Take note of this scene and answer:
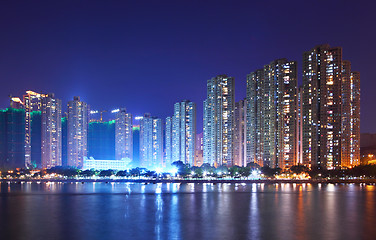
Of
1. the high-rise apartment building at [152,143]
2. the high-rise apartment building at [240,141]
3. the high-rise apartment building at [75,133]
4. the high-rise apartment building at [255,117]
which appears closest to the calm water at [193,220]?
the high-rise apartment building at [255,117]

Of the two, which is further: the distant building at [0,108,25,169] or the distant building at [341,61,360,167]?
the distant building at [0,108,25,169]

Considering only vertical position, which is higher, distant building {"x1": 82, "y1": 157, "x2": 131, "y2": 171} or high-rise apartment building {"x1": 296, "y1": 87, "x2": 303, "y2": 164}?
high-rise apartment building {"x1": 296, "y1": 87, "x2": 303, "y2": 164}

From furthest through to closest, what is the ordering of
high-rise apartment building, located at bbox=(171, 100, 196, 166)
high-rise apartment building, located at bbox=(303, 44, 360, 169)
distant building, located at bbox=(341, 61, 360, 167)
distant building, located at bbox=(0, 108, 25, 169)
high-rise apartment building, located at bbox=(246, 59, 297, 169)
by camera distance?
distant building, located at bbox=(0, 108, 25, 169)
high-rise apartment building, located at bbox=(171, 100, 196, 166)
high-rise apartment building, located at bbox=(246, 59, 297, 169)
distant building, located at bbox=(341, 61, 360, 167)
high-rise apartment building, located at bbox=(303, 44, 360, 169)

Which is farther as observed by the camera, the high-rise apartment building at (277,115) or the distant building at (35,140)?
the distant building at (35,140)


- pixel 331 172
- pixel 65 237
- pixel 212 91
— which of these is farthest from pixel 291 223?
pixel 212 91

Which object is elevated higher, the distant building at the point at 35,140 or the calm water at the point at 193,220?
the distant building at the point at 35,140

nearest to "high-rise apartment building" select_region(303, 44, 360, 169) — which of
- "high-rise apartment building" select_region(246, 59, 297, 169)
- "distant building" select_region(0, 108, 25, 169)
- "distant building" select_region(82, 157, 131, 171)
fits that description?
"high-rise apartment building" select_region(246, 59, 297, 169)

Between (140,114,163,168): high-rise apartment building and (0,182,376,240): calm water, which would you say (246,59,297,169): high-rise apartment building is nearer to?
(0,182,376,240): calm water

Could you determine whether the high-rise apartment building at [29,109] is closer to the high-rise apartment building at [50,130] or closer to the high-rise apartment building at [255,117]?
the high-rise apartment building at [50,130]

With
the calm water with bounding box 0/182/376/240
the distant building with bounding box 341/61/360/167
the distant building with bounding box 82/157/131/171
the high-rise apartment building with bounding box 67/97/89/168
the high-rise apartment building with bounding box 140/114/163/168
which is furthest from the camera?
the high-rise apartment building with bounding box 140/114/163/168
